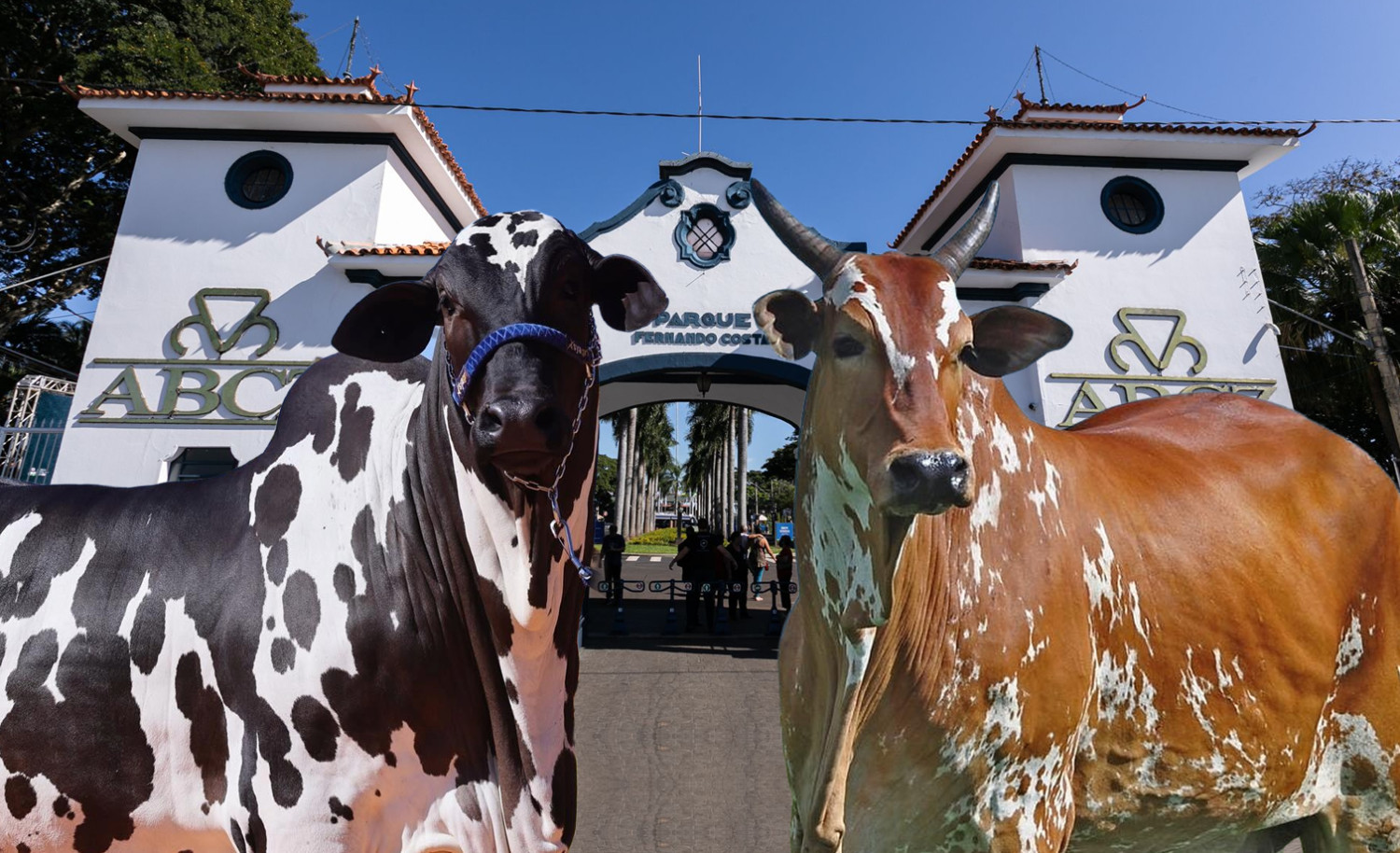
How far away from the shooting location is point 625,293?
1979 millimetres

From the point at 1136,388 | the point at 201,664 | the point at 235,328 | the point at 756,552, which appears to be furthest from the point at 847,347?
the point at 756,552

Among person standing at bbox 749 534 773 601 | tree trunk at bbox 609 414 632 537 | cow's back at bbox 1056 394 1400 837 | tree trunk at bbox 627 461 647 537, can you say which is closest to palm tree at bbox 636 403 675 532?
tree trunk at bbox 627 461 647 537

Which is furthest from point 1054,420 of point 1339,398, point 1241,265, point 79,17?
point 79,17

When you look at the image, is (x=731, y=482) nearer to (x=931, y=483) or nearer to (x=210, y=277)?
(x=210, y=277)

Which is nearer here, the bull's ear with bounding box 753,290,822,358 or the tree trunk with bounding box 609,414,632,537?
the bull's ear with bounding box 753,290,822,358

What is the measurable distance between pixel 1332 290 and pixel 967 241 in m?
17.2

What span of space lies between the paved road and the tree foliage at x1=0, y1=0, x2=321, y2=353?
13.8m

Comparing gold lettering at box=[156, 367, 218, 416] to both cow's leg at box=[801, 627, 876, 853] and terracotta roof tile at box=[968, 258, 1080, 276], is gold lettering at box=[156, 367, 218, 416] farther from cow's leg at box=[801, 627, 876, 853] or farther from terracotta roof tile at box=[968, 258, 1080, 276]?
cow's leg at box=[801, 627, 876, 853]

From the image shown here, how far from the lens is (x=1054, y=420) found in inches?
377

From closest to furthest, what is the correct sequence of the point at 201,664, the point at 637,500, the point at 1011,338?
the point at 201,664, the point at 1011,338, the point at 637,500

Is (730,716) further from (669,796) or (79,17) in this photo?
(79,17)

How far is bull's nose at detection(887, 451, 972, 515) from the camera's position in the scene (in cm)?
160

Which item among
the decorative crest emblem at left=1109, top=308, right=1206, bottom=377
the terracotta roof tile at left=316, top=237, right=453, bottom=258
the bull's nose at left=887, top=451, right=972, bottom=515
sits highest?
the terracotta roof tile at left=316, top=237, right=453, bottom=258

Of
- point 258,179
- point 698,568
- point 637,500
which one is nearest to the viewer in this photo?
point 258,179
